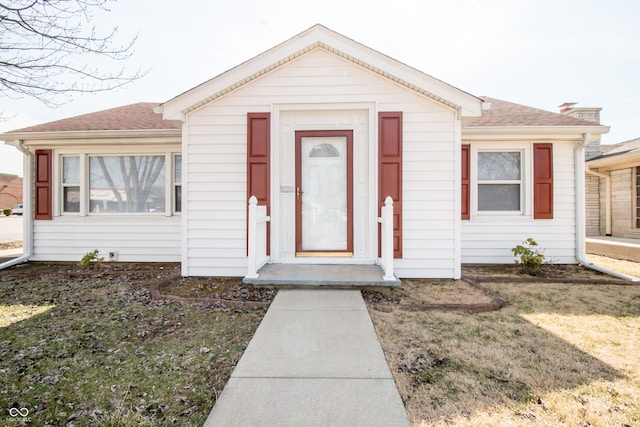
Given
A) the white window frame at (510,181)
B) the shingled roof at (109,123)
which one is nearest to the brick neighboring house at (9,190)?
the shingled roof at (109,123)

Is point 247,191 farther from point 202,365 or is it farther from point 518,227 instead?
point 518,227

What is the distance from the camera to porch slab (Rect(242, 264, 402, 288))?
4.32 m

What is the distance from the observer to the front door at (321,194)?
5.38 m

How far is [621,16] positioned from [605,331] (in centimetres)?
907

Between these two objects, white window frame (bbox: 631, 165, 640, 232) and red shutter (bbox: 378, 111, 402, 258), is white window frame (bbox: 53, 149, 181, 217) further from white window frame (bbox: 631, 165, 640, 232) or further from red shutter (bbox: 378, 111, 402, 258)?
white window frame (bbox: 631, 165, 640, 232)

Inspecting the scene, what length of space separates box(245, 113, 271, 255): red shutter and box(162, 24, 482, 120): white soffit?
28.0 inches

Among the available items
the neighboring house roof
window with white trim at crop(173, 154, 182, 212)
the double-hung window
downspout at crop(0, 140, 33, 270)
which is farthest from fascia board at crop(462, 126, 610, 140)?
downspout at crop(0, 140, 33, 270)

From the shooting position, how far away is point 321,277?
4.46 meters

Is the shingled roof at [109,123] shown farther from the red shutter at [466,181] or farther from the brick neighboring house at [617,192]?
the brick neighboring house at [617,192]

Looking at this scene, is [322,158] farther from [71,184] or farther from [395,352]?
[71,184]

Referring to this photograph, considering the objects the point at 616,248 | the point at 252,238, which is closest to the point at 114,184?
the point at 252,238

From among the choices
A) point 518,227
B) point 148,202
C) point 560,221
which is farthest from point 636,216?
point 148,202

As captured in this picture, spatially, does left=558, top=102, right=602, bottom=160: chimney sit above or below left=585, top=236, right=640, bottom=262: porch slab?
above

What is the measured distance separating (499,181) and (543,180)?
78 centimetres
